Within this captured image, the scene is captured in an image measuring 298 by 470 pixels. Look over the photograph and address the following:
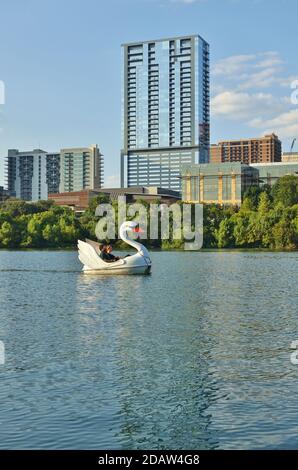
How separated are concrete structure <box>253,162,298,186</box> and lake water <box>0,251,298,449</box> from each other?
463 feet

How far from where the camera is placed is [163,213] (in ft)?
357

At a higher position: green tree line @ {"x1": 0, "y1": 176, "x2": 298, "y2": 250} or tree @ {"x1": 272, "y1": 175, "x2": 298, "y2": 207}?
tree @ {"x1": 272, "y1": 175, "x2": 298, "y2": 207}

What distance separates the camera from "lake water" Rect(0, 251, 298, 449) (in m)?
12.6

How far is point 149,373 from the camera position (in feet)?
55.4

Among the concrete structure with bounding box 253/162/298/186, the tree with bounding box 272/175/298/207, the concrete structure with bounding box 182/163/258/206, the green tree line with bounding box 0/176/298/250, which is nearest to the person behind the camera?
the green tree line with bounding box 0/176/298/250

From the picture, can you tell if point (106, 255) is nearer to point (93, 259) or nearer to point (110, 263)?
point (93, 259)

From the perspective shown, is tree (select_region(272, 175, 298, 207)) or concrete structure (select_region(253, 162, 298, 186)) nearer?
tree (select_region(272, 175, 298, 207))

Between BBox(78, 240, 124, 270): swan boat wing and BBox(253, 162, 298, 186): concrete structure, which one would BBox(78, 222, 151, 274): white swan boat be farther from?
BBox(253, 162, 298, 186): concrete structure

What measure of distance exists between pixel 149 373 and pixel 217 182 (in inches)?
5988
